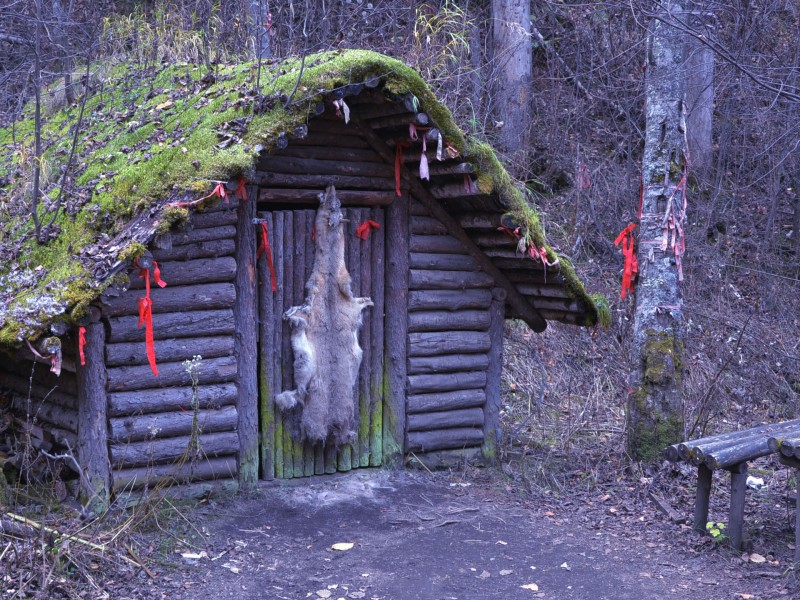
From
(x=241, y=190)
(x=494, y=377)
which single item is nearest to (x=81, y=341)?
(x=241, y=190)

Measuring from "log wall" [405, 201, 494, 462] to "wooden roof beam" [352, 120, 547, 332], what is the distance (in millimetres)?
61

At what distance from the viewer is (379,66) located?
6.37m

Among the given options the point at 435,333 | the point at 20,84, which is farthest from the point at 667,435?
the point at 20,84

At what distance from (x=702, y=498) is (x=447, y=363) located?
2627mm

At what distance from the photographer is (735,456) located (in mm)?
5938

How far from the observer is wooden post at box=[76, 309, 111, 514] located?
612 centimetres

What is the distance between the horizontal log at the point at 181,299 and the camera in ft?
20.4

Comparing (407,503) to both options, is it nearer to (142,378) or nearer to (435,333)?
(435,333)

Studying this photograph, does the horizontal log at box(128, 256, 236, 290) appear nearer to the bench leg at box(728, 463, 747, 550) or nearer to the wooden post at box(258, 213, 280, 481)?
the wooden post at box(258, 213, 280, 481)

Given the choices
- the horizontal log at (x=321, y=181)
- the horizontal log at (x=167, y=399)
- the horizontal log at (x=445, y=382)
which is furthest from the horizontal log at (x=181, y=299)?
the horizontal log at (x=445, y=382)

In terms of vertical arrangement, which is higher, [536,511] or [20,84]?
[20,84]

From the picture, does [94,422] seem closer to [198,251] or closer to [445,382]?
[198,251]

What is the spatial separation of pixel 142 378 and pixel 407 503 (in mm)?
2461

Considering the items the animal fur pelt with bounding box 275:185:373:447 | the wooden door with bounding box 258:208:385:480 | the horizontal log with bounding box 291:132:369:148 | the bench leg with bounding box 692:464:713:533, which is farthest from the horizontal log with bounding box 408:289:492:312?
the bench leg with bounding box 692:464:713:533
